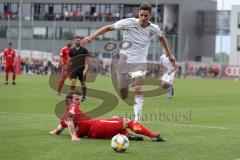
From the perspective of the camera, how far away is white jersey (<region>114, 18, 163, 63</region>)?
12227 millimetres

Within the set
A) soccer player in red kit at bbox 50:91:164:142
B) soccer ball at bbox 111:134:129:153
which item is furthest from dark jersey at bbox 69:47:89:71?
soccer ball at bbox 111:134:129:153

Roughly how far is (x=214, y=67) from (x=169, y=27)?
32.3ft

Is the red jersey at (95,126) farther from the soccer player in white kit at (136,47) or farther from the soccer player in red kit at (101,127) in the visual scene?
the soccer player in white kit at (136,47)

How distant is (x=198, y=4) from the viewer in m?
95.0

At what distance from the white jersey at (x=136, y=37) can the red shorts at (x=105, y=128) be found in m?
1.78

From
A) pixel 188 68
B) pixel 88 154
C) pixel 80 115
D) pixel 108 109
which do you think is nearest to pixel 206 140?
pixel 80 115

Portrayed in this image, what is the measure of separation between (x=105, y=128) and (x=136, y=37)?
2.09m

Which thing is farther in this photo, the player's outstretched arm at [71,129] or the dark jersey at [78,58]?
the dark jersey at [78,58]

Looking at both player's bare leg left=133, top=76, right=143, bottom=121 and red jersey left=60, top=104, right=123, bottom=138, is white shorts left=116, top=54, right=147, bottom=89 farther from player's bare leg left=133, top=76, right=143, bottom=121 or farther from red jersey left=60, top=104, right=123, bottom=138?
red jersey left=60, top=104, right=123, bottom=138

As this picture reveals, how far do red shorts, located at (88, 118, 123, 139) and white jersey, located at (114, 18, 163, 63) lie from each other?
178 centimetres

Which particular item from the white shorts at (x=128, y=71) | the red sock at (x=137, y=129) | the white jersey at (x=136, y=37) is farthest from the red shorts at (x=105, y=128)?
the white jersey at (x=136, y=37)

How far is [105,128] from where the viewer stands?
11242 millimetres

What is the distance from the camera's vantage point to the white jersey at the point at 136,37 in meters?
12.2

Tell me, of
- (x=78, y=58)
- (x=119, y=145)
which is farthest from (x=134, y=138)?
(x=78, y=58)
